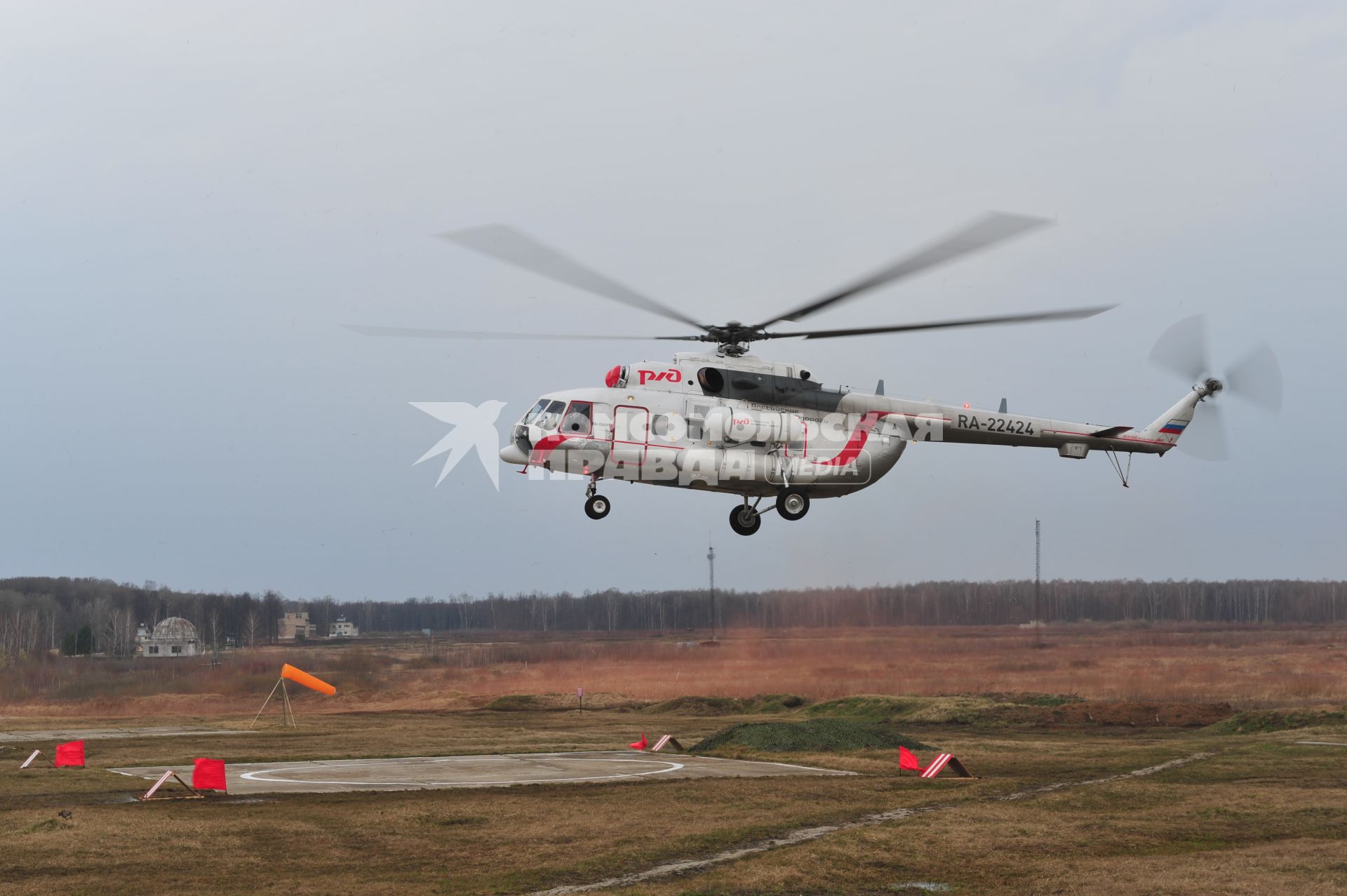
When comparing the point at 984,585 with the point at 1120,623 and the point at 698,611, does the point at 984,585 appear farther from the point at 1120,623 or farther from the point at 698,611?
the point at 698,611

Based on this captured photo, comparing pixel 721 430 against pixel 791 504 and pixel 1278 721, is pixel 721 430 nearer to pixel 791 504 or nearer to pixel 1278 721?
pixel 791 504

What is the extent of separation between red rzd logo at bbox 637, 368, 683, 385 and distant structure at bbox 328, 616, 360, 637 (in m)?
103

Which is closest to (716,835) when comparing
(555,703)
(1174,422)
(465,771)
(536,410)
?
(536,410)

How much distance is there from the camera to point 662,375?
80.7 ft

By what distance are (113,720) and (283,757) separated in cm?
2378

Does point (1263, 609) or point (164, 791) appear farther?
point (1263, 609)

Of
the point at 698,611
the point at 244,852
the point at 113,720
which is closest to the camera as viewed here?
the point at 244,852

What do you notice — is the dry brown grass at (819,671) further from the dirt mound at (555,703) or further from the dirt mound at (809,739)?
the dirt mound at (809,739)

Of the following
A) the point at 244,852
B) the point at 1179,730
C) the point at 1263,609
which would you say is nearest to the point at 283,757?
the point at 244,852

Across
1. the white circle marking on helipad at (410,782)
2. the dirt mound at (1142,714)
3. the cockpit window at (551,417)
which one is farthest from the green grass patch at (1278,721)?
the cockpit window at (551,417)

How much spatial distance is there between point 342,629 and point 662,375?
110 meters

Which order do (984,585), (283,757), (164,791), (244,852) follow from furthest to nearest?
(984,585)
(283,757)
(164,791)
(244,852)

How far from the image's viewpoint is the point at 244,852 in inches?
815

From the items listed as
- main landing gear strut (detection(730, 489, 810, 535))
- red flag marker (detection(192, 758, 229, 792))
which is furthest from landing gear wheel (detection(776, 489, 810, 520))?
red flag marker (detection(192, 758, 229, 792))
